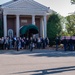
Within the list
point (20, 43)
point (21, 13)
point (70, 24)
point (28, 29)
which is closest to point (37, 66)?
point (20, 43)

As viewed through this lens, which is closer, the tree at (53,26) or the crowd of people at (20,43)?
the crowd of people at (20,43)

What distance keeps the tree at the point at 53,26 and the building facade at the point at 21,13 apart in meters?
0.92

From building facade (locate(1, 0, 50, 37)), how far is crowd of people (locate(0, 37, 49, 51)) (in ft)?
15.3

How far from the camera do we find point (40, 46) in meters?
35.4

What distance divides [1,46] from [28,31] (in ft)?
23.2

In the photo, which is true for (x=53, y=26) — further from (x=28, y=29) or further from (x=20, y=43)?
(x=20, y=43)

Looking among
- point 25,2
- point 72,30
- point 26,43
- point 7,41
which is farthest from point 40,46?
point 72,30

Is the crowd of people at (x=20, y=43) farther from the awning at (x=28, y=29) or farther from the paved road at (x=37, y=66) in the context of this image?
the paved road at (x=37, y=66)

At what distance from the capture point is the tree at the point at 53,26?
41.0m

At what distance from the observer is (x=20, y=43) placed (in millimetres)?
33562

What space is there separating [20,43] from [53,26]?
908cm

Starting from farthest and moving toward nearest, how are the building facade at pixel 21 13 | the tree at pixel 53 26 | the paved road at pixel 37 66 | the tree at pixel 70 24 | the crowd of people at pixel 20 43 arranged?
the tree at pixel 70 24, the tree at pixel 53 26, the building facade at pixel 21 13, the crowd of people at pixel 20 43, the paved road at pixel 37 66

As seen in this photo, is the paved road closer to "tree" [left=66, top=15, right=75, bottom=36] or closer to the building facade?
the building facade

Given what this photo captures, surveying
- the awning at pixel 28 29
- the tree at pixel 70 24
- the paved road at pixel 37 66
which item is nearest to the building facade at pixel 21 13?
the awning at pixel 28 29
